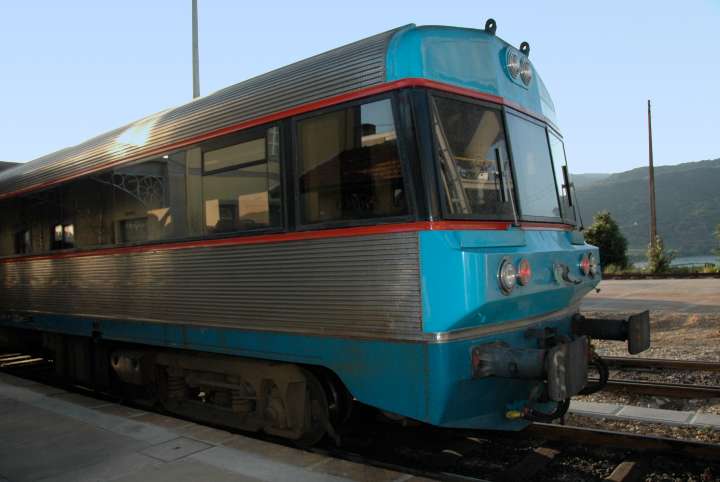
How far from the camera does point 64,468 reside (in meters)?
4.46

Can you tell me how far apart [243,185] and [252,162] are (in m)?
0.21

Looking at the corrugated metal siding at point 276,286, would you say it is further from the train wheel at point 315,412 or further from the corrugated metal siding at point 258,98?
the corrugated metal siding at point 258,98

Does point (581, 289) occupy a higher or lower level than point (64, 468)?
higher

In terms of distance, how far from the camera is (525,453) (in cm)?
500

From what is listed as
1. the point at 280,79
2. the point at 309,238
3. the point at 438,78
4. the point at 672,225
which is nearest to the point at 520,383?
the point at 309,238

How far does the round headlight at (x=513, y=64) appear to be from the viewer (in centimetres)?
474

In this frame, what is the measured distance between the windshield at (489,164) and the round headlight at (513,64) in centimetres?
33

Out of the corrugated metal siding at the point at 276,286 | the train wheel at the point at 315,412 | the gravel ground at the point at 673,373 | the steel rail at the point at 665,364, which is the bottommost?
the gravel ground at the point at 673,373

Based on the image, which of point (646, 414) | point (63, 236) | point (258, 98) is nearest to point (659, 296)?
point (646, 414)

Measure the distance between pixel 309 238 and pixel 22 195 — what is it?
6.10 meters

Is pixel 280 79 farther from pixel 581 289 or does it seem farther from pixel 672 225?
pixel 672 225

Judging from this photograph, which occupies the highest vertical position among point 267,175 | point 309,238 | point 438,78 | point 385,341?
point 438,78

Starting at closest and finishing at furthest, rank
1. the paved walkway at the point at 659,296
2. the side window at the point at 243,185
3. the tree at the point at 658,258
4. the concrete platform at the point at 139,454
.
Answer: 1. the concrete platform at the point at 139,454
2. the side window at the point at 243,185
3. the paved walkway at the point at 659,296
4. the tree at the point at 658,258

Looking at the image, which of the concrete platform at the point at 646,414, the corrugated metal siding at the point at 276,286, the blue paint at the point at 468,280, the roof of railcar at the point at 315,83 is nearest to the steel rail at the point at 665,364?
the concrete platform at the point at 646,414
